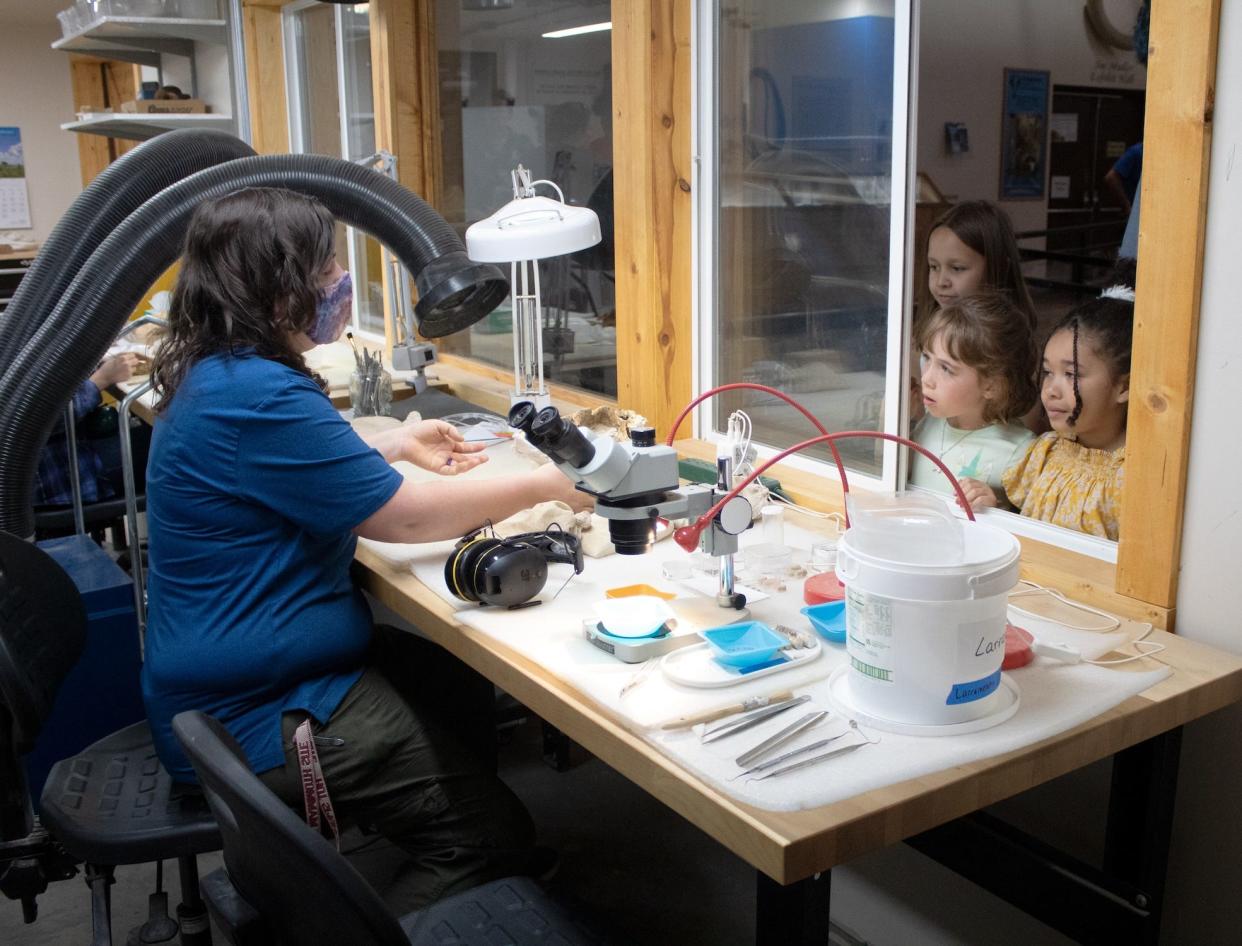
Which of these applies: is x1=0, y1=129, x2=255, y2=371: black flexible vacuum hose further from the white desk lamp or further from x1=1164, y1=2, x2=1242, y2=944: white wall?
x1=1164, y1=2, x2=1242, y2=944: white wall

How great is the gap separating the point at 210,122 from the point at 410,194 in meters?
3.14

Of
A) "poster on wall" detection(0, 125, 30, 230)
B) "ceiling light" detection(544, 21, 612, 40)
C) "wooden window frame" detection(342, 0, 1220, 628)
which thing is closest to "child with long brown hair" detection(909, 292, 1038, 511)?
"wooden window frame" detection(342, 0, 1220, 628)

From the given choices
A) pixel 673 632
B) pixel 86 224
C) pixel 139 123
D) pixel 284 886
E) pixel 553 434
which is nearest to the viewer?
pixel 284 886

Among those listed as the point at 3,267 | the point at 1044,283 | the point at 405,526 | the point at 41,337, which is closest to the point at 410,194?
the point at 41,337

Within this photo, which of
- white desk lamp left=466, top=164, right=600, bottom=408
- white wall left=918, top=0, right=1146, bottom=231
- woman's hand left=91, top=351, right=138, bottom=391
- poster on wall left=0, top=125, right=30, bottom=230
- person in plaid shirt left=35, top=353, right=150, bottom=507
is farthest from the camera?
poster on wall left=0, top=125, right=30, bottom=230

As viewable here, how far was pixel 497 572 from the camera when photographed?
5.72 feet

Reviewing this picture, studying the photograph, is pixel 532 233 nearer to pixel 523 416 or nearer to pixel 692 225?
pixel 692 225

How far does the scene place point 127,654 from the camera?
2645 mm

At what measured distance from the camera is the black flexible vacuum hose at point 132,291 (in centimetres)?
237

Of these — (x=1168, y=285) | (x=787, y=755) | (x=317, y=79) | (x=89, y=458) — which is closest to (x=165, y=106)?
(x=317, y=79)

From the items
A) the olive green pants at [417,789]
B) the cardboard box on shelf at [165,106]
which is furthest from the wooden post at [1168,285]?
the cardboard box on shelf at [165,106]

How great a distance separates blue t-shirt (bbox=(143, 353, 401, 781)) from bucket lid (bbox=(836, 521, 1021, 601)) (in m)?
0.82

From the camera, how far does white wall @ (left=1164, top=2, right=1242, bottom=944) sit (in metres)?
1.46

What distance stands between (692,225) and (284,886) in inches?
73.5
